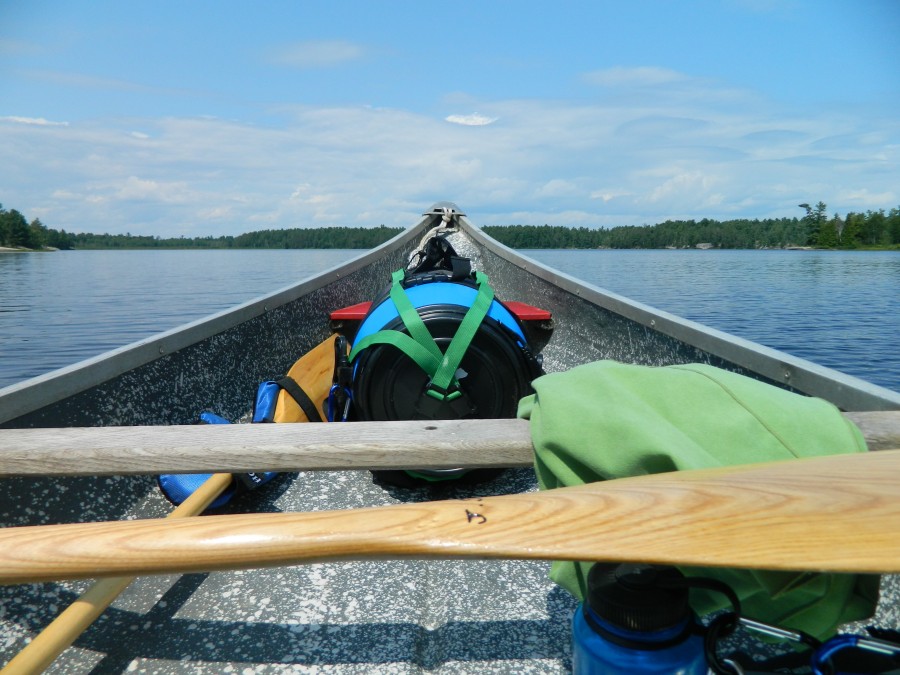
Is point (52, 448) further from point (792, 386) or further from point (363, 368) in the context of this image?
point (792, 386)

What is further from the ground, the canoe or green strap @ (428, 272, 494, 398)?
green strap @ (428, 272, 494, 398)

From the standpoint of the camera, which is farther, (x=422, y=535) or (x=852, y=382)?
(x=852, y=382)

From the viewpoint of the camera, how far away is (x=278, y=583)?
1.75 meters

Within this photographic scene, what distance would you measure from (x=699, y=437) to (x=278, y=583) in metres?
1.34

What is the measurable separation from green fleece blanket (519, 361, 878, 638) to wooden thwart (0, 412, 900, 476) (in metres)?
0.15

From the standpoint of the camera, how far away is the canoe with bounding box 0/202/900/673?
1471mm

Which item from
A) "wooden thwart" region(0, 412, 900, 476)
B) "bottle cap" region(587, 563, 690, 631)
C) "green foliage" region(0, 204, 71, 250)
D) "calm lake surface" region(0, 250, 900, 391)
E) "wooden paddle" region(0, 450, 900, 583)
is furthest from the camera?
"green foliage" region(0, 204, 71, 250)

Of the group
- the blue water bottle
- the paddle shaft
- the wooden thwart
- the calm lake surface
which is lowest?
the calm lake surface

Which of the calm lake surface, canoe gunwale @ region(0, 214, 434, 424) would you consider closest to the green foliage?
the calm lake surface

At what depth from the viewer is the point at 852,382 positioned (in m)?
1.55

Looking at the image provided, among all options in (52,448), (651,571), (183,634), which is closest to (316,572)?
(183,634)

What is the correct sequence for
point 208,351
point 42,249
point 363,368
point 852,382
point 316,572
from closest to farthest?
1. point 852,382
2. point 316,572
3. point 363,368
4. point 208,351
5. point 42,249

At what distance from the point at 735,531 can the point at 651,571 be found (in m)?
0.24

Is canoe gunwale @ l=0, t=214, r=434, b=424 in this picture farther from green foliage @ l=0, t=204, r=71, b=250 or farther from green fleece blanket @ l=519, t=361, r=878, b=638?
green foliage @ l=0, t=204, r=71, b=250
